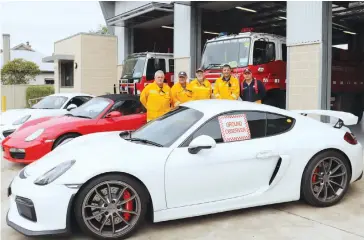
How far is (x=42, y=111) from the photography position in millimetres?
9234

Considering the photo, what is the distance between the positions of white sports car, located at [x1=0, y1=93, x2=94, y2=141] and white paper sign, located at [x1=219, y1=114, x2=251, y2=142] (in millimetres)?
5445

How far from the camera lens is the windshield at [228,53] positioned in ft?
32.2

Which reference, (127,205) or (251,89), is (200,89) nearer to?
(251,89)

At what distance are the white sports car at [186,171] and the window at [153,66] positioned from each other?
907cm

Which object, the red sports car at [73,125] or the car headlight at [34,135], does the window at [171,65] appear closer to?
the red sports car at [73,125]

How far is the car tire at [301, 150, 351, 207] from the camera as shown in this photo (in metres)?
4.52

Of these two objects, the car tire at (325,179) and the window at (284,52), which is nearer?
the car tire at (325,179)

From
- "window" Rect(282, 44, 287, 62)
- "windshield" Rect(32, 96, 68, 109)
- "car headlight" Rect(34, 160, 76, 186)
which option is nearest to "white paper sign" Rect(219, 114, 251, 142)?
"car headlight" Rect(34, 160, 76, 186)

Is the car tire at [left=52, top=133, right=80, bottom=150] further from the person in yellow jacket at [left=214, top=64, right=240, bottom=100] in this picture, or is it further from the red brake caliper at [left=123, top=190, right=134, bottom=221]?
the red brake caliper at [left=123, top=190, right=134, bottom=221]

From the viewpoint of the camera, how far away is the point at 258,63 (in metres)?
9.88

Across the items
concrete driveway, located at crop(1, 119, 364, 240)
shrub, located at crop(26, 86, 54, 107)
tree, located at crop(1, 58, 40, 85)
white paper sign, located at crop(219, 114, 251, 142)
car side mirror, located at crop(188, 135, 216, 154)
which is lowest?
concrete driveway, located at crop(1, 119, 364, 240)

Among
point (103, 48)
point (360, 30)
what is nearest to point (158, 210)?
point (103, 48)

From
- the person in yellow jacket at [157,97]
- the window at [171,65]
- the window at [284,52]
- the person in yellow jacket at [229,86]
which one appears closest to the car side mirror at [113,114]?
the person in yellow jacket at [157,97]

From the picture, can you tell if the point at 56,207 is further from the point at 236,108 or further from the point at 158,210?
the point at 236,108
